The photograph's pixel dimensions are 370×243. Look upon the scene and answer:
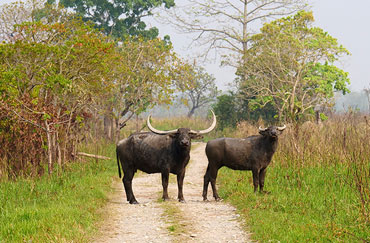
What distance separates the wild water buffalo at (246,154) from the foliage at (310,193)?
53cm

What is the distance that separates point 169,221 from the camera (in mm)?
8609

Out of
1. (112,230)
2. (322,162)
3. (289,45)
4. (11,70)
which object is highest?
(289,45)

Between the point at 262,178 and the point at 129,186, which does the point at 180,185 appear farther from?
the point at 262,178

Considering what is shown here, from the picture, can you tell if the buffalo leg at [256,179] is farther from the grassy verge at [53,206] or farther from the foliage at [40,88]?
the foliage at [40,88]

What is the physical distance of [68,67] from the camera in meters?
14.5

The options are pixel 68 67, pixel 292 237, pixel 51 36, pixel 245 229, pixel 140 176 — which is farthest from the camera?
pixel 140 176

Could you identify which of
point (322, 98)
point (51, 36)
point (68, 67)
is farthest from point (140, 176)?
point (322, 98)

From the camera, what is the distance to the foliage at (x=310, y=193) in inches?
285

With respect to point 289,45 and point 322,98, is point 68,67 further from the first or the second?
point 322,98

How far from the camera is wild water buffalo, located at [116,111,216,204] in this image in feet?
35.7

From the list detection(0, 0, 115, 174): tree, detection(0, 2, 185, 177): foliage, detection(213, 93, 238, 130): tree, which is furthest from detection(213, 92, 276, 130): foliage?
detection(0, 0, 115, 174): tree

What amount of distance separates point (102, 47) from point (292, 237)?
9.82 m

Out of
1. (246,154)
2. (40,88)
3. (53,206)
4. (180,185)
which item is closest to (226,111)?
(40,88)

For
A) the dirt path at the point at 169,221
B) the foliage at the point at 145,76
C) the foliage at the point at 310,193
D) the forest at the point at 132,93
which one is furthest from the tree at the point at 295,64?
the dirt path at the point at 169,221
